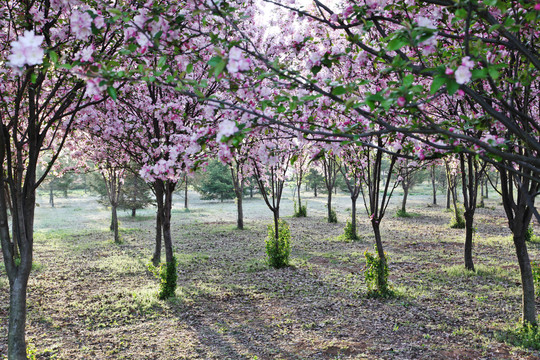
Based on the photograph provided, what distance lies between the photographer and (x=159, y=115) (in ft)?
19.7

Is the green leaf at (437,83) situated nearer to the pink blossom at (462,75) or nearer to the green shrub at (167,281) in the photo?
the pink blossom at (462,75)

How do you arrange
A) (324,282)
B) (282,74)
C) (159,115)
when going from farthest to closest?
(324,282), (159,115), (282,74)

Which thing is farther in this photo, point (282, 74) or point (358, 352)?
point (358, 352)

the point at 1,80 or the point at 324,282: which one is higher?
the point at 1,80

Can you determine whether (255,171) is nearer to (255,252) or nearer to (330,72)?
(330,72)

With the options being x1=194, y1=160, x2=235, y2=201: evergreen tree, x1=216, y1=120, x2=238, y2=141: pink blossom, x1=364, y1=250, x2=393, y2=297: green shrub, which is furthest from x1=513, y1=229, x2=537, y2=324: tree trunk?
x1=194, y1=160, x2=235, y2=201: evergreen tree

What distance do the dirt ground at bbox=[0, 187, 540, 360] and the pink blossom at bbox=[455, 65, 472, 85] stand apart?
3.72m

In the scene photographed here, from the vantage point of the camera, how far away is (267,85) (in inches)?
195

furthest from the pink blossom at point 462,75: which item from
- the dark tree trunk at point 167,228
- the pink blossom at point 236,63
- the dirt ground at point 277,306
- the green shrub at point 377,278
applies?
the dark tree trunk at point 167,228

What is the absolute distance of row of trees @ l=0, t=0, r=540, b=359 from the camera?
2.12 meters

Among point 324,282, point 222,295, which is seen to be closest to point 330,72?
point 324,282

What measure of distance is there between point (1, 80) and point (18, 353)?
10.6 feet

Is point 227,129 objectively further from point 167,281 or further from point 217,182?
point 217,182

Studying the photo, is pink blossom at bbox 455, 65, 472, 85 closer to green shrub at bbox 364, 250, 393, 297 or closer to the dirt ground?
the dirt ground
